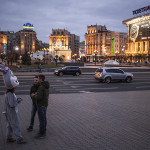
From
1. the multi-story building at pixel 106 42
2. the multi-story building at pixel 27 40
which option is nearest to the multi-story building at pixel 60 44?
the multi-story building at pixel 106 42

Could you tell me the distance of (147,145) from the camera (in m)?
5.96

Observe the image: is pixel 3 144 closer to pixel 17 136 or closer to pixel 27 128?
pixel 17 136

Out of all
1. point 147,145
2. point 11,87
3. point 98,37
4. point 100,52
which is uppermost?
point 98,37

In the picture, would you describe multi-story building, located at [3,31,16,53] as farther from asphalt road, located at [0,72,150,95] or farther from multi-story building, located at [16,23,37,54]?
asphalt road, located at [0,72,150,95]

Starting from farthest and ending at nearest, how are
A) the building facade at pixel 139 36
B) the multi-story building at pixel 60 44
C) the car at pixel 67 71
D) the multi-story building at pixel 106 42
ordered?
the multi-story building at pixel 106 42, the multi-story building at pixel 60 44, the building facade at pixel 139 36, the car at pixel 67 71

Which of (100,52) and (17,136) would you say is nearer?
(17,136)

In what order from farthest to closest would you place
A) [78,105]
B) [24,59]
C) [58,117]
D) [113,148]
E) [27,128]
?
[24,59]
[78,105]
[58,117]
[27,128]
[113,148]

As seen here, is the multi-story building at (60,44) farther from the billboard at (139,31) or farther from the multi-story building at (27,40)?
the billboard at (139,31)

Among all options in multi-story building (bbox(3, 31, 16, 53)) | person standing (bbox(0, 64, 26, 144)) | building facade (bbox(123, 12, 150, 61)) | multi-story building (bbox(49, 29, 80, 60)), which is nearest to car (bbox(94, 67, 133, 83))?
Answer: person standing (bbox(0, 64, 26, 144))

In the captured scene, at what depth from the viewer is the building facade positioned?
107244mm

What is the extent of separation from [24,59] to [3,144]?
49154 millimetres

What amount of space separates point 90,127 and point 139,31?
372 feet

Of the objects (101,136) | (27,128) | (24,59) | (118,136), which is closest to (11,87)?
(27,128)

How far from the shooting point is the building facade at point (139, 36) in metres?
107
